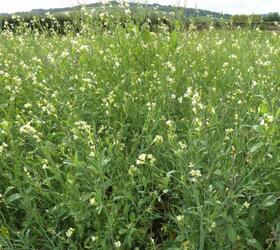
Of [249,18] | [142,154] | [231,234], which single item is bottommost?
[231,234]

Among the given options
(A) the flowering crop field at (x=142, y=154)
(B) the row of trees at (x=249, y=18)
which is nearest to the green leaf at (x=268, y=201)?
(A) the flowering crop field at (x=142, y=154)

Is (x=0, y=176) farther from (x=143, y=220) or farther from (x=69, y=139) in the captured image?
(x=143, y=220)

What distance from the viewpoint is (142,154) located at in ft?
7.61

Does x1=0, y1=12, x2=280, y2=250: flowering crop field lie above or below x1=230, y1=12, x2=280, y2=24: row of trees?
below

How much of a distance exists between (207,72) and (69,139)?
1628mm

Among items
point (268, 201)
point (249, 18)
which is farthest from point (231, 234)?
point (249, 18)

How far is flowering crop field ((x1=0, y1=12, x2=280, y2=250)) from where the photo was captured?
2162 millimetres

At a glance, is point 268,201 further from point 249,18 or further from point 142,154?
point 249,18

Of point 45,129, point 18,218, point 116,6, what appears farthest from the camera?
point 116,6

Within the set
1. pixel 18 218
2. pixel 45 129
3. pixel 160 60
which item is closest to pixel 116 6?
pixel 160 60

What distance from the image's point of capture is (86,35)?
4.83m

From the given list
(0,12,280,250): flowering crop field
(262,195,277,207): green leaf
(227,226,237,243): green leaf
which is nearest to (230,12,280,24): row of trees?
(0,12,280,250): flowering crop field

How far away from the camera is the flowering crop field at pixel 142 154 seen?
7.09 ft

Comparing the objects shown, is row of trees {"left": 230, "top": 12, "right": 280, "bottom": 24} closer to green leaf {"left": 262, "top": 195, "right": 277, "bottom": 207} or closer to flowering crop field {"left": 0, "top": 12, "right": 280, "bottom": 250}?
flowering crop field {"left": 0, "top": 12, "right": 280, "bottom": 250}
